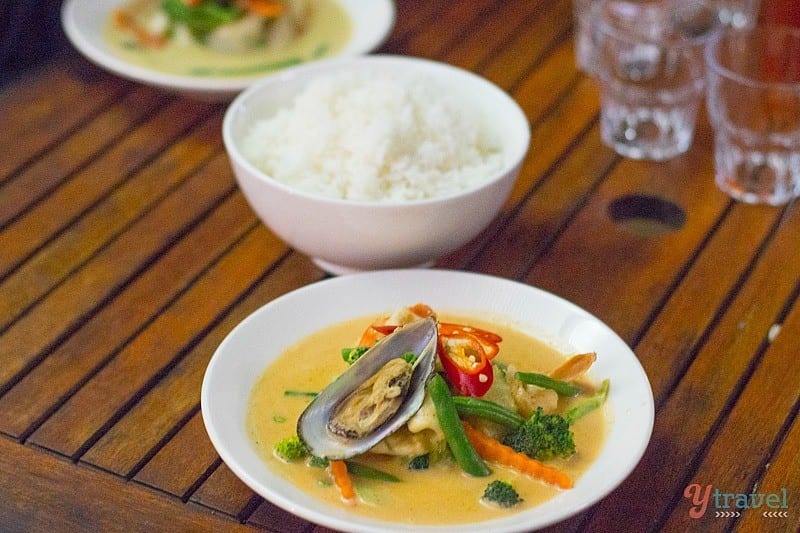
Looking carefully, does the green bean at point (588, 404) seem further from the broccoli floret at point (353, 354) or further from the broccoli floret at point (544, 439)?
the broccoli floret at point (353, 354)

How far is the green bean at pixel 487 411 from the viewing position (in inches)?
57.7

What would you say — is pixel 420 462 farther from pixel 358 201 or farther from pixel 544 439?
pixel 358 201

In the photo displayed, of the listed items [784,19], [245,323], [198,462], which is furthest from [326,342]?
[784,19]

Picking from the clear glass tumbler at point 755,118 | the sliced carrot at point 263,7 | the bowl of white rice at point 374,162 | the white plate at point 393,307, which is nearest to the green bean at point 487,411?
the white plate at point 393,307

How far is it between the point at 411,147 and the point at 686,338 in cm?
63

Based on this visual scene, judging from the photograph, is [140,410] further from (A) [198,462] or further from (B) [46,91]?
(B) [46,91]

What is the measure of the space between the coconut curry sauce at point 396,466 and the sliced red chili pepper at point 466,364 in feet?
0.37

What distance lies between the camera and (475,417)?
149cm

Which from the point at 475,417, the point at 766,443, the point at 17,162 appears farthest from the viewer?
the point at 17,162

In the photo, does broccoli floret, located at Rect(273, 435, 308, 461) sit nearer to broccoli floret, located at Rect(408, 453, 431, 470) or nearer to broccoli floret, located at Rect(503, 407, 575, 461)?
broccoli floret, located at Rect(408, 453, 431, 470)

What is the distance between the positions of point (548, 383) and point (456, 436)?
0.67ft

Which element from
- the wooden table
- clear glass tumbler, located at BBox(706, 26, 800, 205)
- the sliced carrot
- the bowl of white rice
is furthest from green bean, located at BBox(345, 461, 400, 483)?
the sliced carrot

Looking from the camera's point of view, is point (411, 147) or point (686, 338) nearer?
point (686, 338)

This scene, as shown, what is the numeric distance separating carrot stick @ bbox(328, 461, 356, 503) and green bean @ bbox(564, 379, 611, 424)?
355 mm
